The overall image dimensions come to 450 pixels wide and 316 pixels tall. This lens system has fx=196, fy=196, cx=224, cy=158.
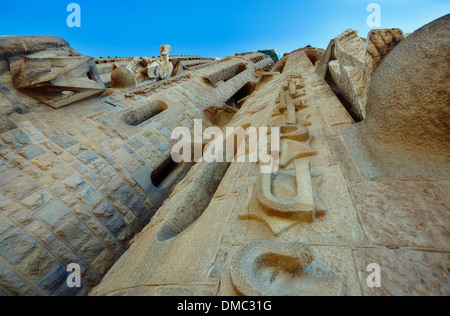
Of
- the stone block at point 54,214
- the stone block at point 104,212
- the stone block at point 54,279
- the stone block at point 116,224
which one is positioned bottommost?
the stone block at point 54,279

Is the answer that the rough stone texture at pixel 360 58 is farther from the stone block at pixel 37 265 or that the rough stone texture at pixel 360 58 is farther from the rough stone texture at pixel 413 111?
the stone block at pixel 37 265

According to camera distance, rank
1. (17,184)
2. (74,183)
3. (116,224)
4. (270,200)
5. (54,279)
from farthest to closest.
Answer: (116,224), (74,183), (17,184), (54,279), (270,200)

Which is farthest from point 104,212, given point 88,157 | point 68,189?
point 88,157

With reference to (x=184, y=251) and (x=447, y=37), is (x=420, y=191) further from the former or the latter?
(x=184, y=251)

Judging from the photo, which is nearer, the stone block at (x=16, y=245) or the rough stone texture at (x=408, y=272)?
the rough stone texture at (x=408, y=272)

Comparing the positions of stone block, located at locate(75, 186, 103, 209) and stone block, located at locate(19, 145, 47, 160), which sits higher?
stone block, located at locate(19, 145, 47, 160)

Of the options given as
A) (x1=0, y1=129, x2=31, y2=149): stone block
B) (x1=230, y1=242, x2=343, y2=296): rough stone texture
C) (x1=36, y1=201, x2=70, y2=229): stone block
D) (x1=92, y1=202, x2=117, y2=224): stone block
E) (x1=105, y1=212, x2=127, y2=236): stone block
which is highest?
(x1=0, y1=129, x2=31, y2=149): stone block

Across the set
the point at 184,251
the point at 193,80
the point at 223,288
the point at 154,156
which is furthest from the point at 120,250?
the point at 193,80

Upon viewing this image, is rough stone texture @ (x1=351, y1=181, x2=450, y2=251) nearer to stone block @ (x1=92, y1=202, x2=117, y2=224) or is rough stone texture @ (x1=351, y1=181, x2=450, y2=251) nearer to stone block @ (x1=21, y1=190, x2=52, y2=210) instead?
stone block @ (x1=92, y1=202, x2=117, y2=224)

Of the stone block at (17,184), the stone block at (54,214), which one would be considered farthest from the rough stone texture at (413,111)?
the stone block at (17,184)

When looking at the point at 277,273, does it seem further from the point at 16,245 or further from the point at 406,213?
the point at 16,245

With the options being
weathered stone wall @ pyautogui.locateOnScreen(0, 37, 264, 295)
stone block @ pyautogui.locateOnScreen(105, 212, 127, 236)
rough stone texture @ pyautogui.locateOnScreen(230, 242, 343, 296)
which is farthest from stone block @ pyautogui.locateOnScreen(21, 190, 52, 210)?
rough stone texture @ pyautogui.locateOnScreen(230, 242, 343, 296)

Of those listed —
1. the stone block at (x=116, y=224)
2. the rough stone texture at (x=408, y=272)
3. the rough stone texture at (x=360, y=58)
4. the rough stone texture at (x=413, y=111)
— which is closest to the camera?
the rough stone texture at (x=408, y=272)

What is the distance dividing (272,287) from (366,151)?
1.43 meters
